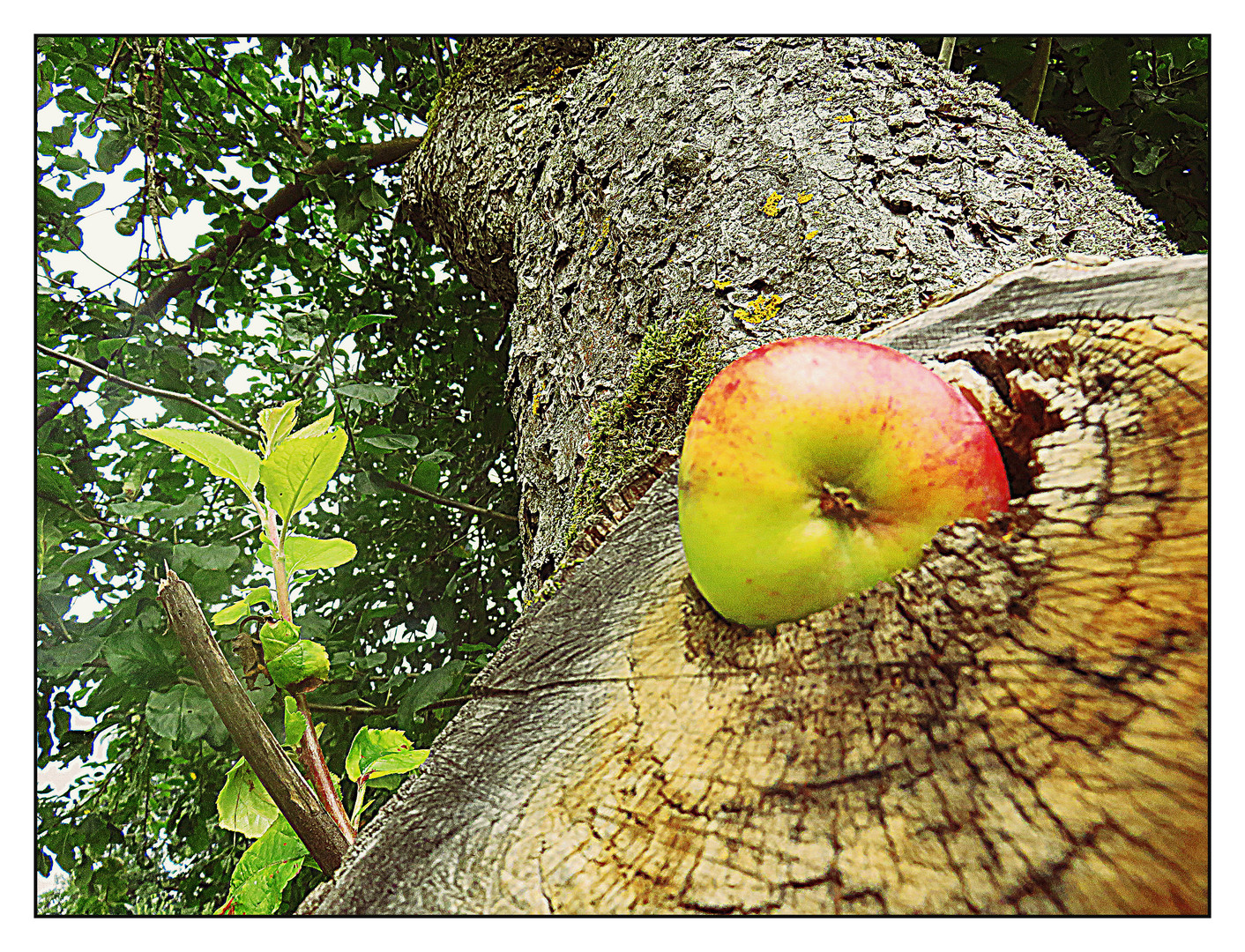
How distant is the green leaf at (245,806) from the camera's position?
886 mm

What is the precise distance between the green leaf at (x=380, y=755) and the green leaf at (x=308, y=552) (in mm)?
197

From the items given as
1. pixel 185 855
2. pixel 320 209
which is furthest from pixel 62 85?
pixel 185 855

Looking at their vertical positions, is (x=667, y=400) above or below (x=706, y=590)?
above

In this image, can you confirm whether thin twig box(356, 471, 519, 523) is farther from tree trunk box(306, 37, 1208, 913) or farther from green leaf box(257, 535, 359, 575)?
tree trunk box(306, 37, 1208, 913)

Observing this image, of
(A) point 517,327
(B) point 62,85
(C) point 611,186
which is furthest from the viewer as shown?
(B) point 62,85

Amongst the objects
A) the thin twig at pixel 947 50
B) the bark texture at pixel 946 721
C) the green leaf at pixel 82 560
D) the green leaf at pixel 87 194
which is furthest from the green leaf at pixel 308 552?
the green leaf at pixel 87 194

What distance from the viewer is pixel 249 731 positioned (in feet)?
2.36

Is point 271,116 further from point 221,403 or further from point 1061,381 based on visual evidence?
point 1061,381

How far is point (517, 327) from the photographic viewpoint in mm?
Answer: 1136

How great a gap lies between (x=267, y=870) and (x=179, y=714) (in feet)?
1.18

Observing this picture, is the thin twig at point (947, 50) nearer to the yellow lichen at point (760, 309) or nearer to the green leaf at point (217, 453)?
the yellow lichen at point (760, 309)

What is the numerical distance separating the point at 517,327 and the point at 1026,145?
2.17 ft

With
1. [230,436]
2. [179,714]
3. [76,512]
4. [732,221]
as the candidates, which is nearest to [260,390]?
[230,436]


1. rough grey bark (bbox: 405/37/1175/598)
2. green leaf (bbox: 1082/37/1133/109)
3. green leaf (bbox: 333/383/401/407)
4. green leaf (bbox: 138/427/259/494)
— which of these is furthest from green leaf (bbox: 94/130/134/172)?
green leaf (bbox: 1082/37/1133/109)
